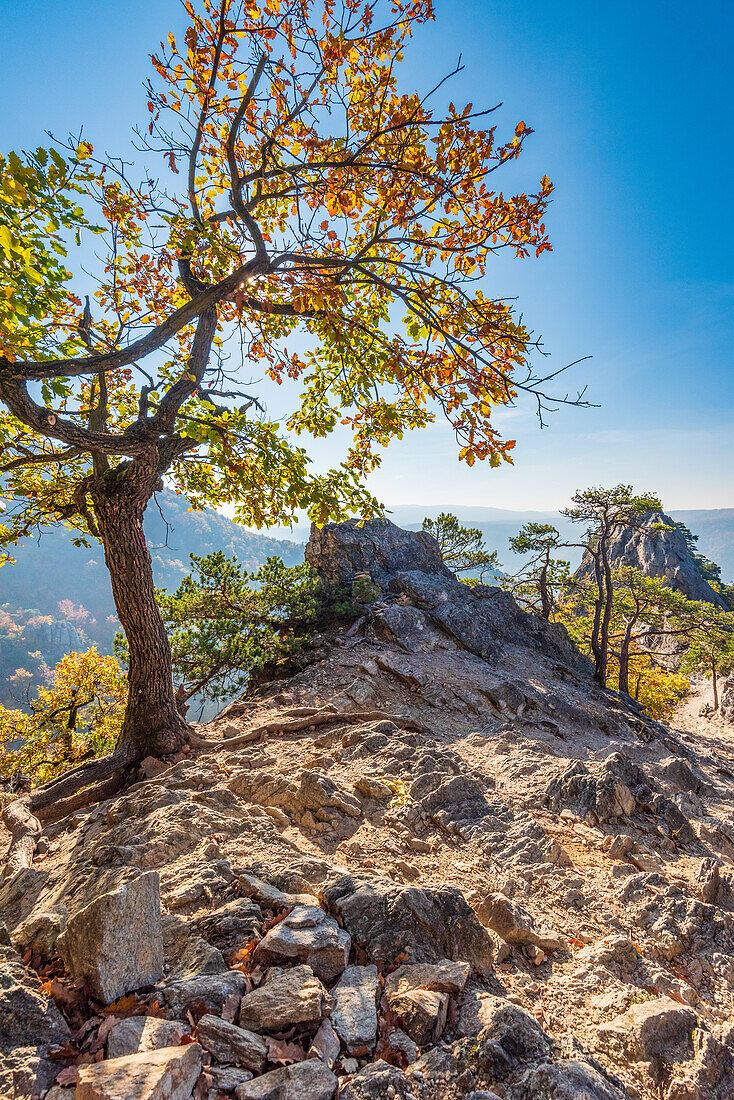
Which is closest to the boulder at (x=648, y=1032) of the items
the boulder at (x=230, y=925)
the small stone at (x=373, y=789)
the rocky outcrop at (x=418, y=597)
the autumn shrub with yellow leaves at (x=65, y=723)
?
the boulder at (x=230, y=925)

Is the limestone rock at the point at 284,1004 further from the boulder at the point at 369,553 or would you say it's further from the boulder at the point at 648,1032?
the boulder at the point at 369,553

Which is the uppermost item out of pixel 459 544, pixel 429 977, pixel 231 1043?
pixel 459 544

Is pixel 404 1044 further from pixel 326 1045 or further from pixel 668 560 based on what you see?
pixel 668 560

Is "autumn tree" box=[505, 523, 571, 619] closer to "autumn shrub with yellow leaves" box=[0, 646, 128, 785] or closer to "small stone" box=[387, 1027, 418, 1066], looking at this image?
"autumn shrub with yellow leaves" box=[0, 646, 128, 785]

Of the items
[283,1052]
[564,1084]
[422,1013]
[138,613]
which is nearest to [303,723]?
[138,613]

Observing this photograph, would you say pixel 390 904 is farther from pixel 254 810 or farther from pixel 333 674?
pixel 333 674

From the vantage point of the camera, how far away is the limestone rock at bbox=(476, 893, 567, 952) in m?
3.00

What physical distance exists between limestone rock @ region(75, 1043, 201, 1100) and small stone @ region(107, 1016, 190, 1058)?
0.13m

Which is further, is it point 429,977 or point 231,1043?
point 429,977

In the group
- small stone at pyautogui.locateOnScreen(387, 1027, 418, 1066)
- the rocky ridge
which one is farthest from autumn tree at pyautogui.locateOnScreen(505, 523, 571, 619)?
→ small stone at pyautogui.locateOnScreen(387, 1027, 418, 1066)

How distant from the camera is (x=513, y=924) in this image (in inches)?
119

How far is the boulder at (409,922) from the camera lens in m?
2.55

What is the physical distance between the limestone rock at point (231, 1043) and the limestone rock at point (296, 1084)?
101mm

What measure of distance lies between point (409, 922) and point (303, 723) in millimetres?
4533
